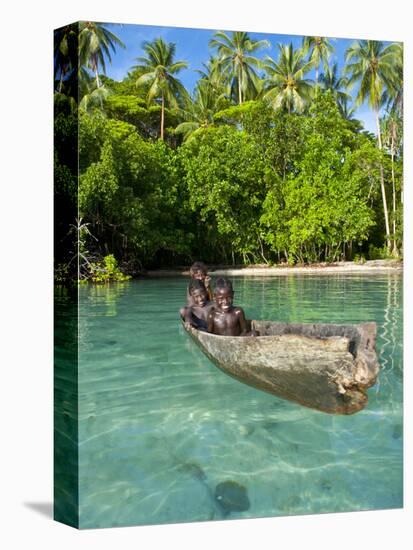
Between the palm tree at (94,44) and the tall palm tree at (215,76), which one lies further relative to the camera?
the tall palm tree at (215,76)

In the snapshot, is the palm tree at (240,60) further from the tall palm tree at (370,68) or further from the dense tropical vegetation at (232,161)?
the tall palm tree at (370,68)

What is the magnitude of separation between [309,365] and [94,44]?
2896 millimetres

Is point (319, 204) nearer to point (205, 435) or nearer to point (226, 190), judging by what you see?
point (226, 190)

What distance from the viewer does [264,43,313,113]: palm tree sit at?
6.24 m

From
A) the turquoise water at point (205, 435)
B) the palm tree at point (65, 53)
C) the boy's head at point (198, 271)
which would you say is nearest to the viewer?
the turquoise water at point (205, 435)

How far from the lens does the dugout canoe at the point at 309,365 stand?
525 centimetres

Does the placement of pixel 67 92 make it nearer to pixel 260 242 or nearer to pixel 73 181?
pixel 73 181

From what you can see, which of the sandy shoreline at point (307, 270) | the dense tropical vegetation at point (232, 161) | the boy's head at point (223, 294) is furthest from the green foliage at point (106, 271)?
the boy's head at point (223, 294)

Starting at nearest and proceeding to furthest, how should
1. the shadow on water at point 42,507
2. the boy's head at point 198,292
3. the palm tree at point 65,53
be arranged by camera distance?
1. the palm tree at point 65,53
2. the shadow on water at point 42,507
3. the boy's head at point 198,292

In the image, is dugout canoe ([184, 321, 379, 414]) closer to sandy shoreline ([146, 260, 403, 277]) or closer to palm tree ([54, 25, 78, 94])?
sandy shoreline ([146, 260, 403, 277])

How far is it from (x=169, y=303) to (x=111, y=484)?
2.74 metres

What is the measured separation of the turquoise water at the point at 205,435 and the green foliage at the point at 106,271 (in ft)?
0.36

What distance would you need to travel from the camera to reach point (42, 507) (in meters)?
5.77

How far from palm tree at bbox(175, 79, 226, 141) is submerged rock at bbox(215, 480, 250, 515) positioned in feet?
10.4
